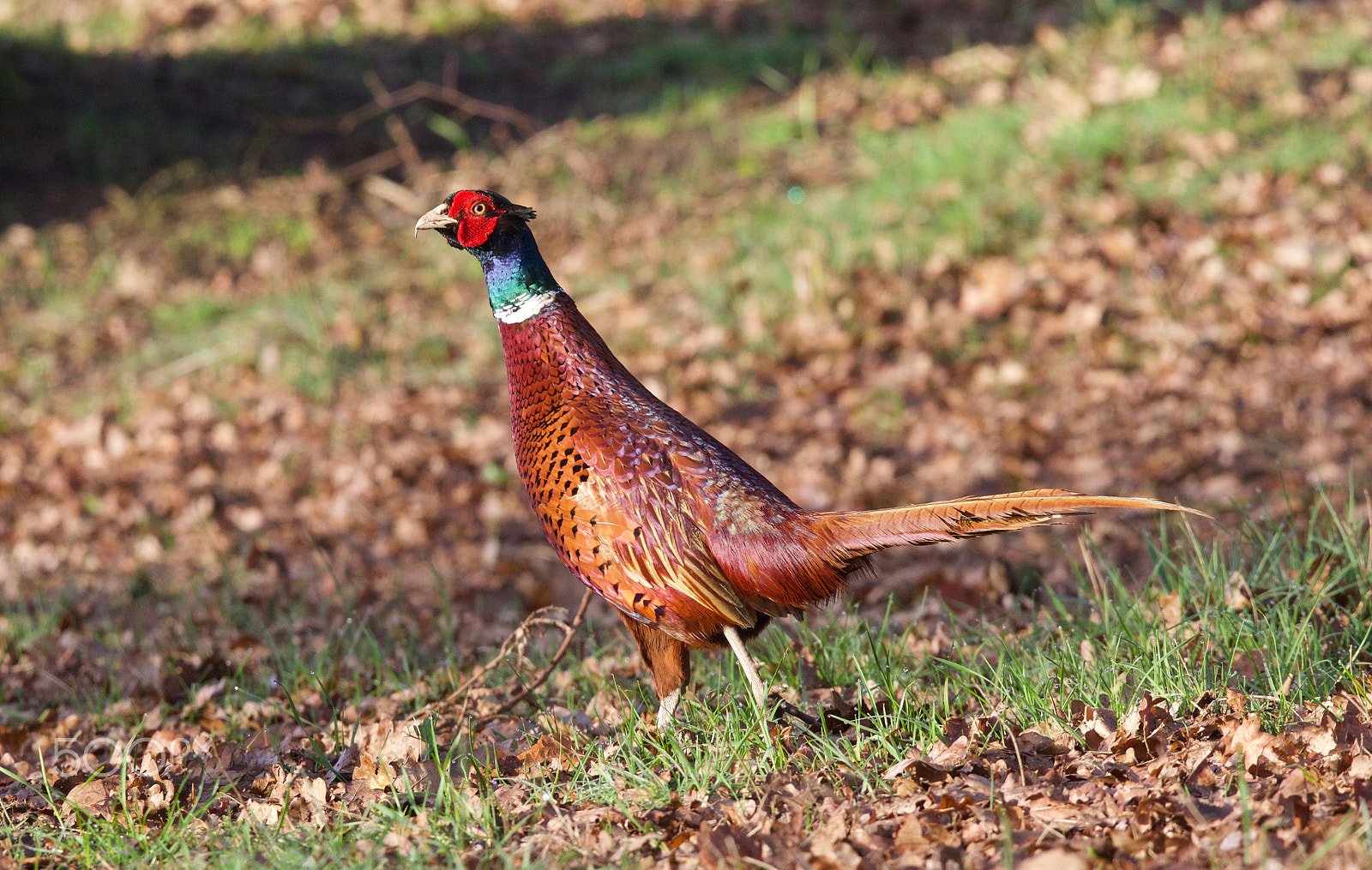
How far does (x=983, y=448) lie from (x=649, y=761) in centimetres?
362

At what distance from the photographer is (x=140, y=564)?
5656 mm

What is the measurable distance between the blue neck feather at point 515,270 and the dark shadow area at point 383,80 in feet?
23.3

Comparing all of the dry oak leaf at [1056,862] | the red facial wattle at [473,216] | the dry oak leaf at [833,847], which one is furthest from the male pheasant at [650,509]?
the dry oak leaf at [1056,862]

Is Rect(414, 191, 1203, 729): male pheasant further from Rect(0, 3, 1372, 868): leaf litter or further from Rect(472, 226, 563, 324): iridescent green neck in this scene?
Rect(0, 3, 1372, 868): leaf litter

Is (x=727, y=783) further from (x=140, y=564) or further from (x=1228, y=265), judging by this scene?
(x=1228, y=265)

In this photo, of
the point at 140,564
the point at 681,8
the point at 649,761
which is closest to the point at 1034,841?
the point at 649,761

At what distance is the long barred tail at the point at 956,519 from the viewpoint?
253 centimetres

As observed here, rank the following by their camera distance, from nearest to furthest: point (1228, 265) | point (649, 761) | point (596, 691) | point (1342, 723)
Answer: point (1342, 723) < point (649, 761) < point (596, 691) < point (1228, 265)

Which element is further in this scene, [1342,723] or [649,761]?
[649,761]

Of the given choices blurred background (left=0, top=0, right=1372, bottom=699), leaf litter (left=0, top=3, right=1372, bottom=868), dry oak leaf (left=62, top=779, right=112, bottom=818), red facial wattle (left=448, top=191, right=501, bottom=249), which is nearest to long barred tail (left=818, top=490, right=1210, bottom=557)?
leaf litter (left=0, top=3, right=1372, bottom=868)

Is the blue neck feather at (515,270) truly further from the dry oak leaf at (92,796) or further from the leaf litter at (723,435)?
the dry oak leaf at (92,796)

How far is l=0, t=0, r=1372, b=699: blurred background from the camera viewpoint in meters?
5.43

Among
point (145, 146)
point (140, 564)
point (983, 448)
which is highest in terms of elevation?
point (145, 146)

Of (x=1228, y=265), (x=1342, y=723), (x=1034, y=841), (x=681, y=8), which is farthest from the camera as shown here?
(x=681, y=8)
